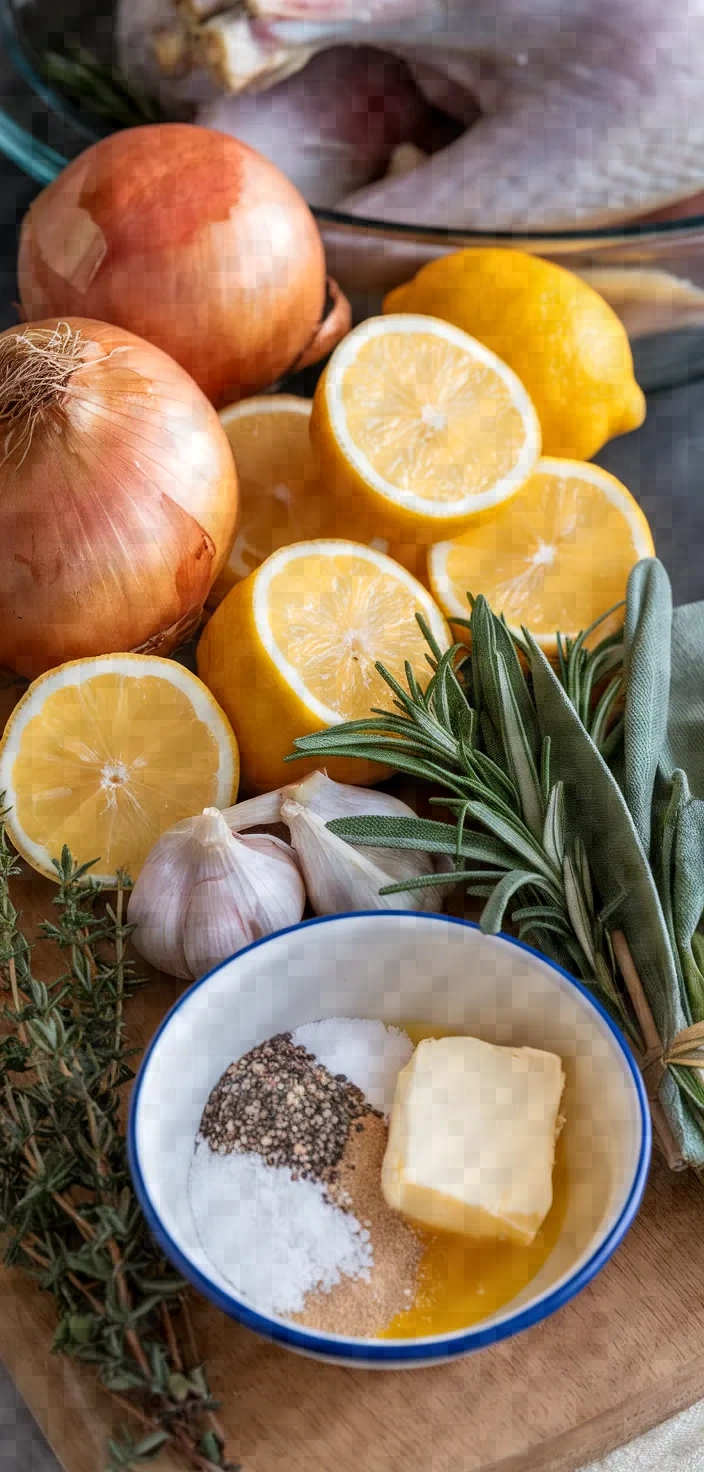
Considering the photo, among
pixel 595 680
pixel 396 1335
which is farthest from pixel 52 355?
pixel 396 1335

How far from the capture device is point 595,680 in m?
1.11

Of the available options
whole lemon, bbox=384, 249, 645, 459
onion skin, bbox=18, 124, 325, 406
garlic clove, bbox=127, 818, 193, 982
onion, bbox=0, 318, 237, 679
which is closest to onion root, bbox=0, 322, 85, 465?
onion, bbox=0, 318, 237, 679

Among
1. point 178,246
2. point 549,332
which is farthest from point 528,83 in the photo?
point 178,246

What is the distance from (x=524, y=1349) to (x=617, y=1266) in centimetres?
9

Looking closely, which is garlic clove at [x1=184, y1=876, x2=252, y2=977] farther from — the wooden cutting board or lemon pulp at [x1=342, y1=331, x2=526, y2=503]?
lemon pulp at [x1=342, y1=331, x2=526, y2=503]

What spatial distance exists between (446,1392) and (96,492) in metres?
0.74

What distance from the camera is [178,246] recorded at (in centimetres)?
119

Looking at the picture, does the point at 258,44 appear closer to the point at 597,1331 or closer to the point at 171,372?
the point at 171,372

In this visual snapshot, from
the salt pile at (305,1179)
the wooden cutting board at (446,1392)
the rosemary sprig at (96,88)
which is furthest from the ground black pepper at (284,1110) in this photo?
the rosemary sprig at (96,88)

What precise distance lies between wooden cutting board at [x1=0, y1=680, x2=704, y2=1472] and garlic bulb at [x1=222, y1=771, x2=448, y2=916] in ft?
1.03

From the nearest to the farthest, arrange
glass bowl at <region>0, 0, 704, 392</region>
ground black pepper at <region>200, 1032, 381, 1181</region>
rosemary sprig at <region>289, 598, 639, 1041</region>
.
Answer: ground black pepper at <region>200, 1032, 381, 1181</region>, rosemary sprig at <region>289, 598, 639, 1041</region>, glass bowl at <region>0, 0, 704, 392</region>

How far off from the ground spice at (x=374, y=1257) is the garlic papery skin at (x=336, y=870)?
0.19 m

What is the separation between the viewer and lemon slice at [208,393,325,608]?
1233 mm

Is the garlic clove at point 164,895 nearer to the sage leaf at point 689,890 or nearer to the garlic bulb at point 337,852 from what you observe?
the garlic bulb at point 337,852
